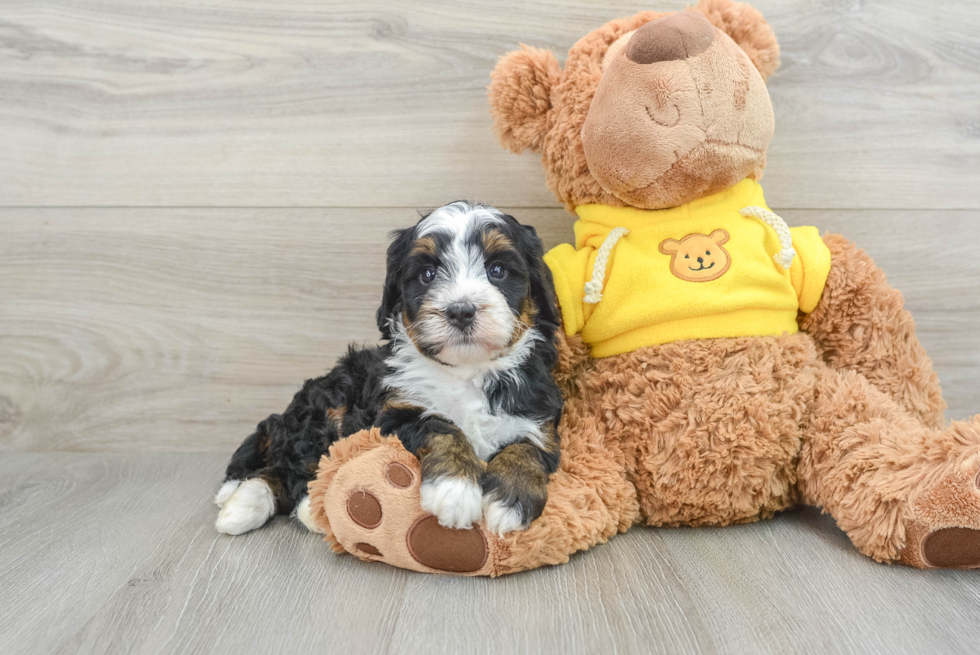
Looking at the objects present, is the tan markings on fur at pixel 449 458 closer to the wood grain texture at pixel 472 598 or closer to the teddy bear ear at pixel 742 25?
the wood grain texture at pixel 472 598

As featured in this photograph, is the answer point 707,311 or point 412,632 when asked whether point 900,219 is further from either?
point 412,632

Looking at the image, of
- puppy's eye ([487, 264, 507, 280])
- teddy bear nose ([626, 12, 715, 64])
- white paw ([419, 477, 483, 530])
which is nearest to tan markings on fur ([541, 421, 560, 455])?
white paw ([419, 477, 483, 530])

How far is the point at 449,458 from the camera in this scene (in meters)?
1.25

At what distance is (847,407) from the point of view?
142cm

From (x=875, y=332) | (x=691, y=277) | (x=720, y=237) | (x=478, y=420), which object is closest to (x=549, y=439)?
(x=478, y=420)

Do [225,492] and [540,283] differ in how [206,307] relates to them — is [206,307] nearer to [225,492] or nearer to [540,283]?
[225,492]

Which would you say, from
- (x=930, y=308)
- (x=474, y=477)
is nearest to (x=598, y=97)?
(x=474, y=477)

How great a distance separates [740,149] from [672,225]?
0.69 feet

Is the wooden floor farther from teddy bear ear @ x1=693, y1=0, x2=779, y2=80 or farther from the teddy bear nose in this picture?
the teddy bear nose

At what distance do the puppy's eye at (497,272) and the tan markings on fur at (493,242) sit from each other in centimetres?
3

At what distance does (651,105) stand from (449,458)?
0.82m

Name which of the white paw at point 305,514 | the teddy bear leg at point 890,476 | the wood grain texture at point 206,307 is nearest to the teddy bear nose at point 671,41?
the wood grain texture at point 206,307

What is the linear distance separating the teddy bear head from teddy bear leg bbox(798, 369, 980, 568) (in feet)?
1.87

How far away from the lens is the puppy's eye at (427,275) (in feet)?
4.54
